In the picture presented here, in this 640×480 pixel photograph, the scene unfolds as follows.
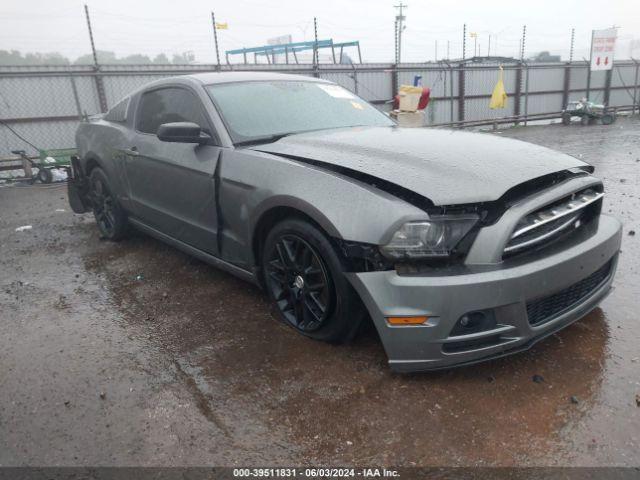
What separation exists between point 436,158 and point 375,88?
12.4 meters

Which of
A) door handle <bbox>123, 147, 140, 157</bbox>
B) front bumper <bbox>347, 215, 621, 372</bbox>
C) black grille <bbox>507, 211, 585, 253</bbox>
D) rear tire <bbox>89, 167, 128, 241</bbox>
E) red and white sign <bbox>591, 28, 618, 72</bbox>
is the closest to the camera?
front bumper <bbox>347, 215, 621, 372</bbox>

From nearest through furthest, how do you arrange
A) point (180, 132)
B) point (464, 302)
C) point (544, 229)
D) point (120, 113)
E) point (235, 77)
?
point (464, 302), point (544, 229), point (180, 132), point (235, 77), point (120, 113)

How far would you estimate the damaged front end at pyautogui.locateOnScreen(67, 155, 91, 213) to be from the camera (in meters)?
5.37

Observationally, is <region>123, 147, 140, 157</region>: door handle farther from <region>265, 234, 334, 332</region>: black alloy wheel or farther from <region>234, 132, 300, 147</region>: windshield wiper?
<region>265, 234, 334, 332</region>: black alloy wheel

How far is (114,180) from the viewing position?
4.61 m

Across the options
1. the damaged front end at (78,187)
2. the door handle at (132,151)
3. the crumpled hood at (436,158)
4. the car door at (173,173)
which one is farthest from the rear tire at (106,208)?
the crumpled hood at (436,158)

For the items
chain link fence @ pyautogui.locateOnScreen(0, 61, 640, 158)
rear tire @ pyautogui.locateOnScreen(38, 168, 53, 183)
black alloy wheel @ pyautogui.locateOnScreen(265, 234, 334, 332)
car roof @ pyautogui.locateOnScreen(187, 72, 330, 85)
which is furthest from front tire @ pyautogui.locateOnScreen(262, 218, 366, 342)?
chain link fence @ pyautogui.locateOnScreen(0, 61, 640, 158)

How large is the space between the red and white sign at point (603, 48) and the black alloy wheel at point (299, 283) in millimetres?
20858

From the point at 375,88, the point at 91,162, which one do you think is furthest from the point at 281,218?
the point at 375,88

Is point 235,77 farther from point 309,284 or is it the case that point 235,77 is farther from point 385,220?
point 385,220

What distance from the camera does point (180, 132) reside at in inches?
126

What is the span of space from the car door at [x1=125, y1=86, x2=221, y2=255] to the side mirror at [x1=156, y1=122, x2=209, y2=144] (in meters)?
0.11

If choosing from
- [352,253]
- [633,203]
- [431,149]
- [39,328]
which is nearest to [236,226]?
[352,253]

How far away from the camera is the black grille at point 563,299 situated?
7.72 feet
